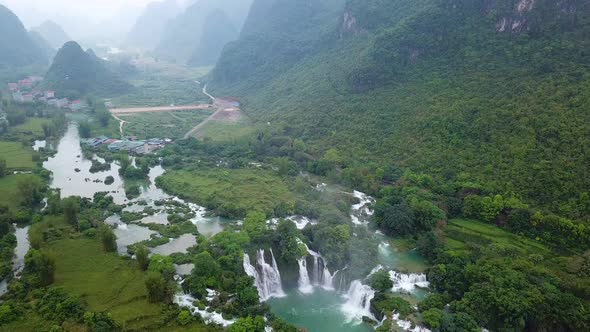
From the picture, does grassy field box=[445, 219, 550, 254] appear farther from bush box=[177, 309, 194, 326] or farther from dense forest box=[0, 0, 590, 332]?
bush box=[177, 309, 194, 326]

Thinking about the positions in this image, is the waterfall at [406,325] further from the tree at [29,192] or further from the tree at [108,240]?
the tree at [29,192]

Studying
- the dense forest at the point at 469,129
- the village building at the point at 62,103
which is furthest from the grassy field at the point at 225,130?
the village building at the point at 62,103

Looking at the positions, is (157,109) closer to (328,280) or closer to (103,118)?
(103,118)

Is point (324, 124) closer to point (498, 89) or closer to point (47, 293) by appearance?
point (498, 89)

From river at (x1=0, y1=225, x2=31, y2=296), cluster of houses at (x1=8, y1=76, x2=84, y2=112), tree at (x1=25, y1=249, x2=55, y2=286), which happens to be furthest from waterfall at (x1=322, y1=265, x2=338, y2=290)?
cluster of houses at (x1=8, y1=76, x2=84, y2=112)

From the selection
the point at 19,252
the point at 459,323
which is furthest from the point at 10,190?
the point at 459,323

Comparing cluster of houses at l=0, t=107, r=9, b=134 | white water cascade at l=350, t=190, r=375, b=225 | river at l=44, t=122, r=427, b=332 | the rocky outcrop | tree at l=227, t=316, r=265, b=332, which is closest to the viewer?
tree at l=227, t=316, r=265, b=332
